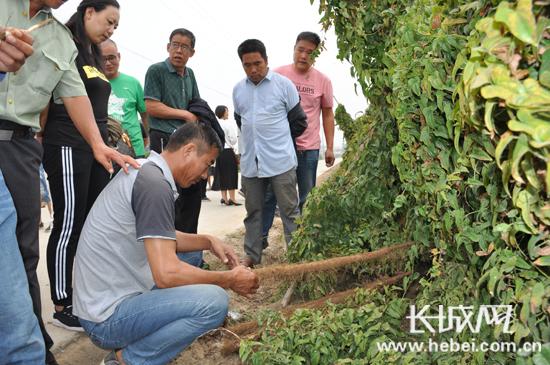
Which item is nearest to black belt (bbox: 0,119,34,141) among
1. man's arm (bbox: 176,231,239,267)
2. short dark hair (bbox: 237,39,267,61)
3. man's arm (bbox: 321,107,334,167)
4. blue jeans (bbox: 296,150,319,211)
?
man's arm (bbox: 176,231,239,267)

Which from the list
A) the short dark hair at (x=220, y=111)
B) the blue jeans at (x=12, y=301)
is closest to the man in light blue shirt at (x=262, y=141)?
the blue jeans at (x=12, y=301)

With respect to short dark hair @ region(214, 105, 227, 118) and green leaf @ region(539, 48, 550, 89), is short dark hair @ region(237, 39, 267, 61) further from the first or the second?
short dark hair @ region(214, 105, 227, 118)

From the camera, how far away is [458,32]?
2062 millimetres

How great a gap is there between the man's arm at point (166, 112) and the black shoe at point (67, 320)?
1623 mm

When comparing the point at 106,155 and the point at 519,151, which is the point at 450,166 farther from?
the point at 106,155

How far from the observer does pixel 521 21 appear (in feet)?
4.03

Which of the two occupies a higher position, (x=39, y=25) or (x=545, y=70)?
(x=39, y=25)

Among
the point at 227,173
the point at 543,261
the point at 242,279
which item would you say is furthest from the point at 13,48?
the point at 227,173

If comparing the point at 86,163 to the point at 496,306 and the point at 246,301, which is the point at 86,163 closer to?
the point at 246,301

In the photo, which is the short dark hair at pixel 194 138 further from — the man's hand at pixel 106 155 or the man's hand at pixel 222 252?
the man's hand at pixel 222 252

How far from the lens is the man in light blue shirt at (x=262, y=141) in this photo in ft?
14.8

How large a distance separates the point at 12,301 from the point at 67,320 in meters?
1.27

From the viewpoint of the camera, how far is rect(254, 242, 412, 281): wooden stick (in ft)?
9.42

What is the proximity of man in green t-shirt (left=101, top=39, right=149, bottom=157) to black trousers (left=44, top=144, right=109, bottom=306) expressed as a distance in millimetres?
1116
